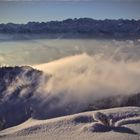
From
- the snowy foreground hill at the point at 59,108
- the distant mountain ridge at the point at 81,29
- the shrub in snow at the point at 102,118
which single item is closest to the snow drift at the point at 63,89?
the snowy foreground hill at the point at 59,108

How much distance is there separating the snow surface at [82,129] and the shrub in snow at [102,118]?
8 cm

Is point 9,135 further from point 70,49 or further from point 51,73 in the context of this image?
point 70,49

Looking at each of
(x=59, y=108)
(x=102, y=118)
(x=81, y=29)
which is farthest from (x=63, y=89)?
(x=81, y=29)

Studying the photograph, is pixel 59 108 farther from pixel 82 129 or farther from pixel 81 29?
pixel 81 29

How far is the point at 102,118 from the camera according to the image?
9.65 metres

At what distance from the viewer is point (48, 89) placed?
1259cm

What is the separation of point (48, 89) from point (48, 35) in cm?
1217

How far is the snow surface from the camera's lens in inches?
345

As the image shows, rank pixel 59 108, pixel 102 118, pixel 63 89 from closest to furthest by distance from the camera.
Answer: pixel 102 118 < pixel 59 108 < pixel 63 89

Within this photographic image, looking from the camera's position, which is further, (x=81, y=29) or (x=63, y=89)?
(x=81, y=29)

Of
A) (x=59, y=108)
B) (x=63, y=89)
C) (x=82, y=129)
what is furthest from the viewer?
(x=63, y=89)

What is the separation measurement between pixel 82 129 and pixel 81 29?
16339mm

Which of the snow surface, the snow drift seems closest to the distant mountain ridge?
the snow drift

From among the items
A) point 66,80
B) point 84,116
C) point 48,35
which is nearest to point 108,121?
point 84,116
